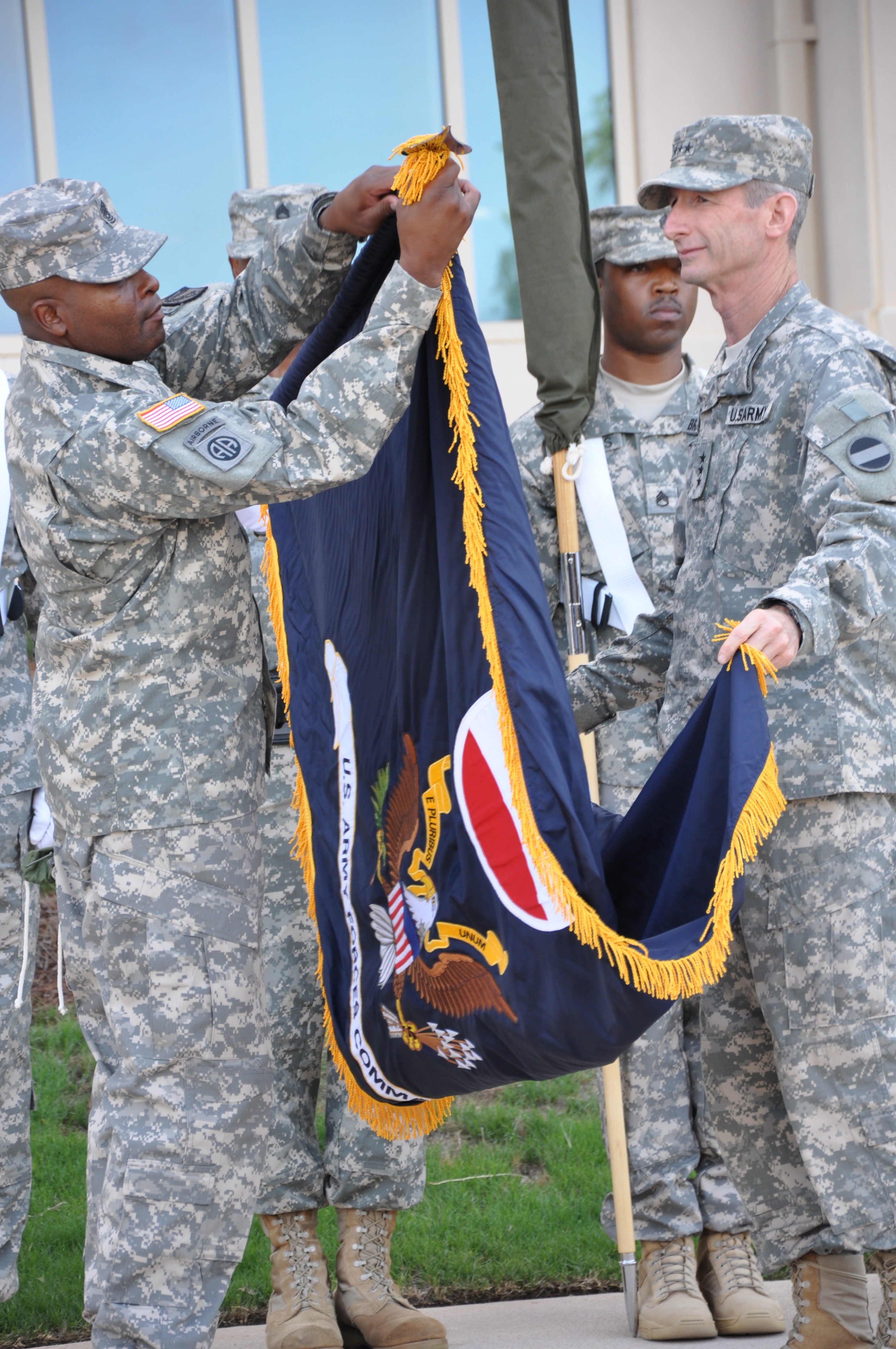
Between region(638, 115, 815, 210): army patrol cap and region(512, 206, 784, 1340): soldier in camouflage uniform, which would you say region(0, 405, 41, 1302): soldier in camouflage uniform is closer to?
region(512, 206, 784, 1340): soldier in camouflage uniform

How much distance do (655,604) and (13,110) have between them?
5.72 meters

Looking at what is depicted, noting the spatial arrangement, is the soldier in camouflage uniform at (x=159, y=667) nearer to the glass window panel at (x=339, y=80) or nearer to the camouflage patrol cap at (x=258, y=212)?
the camouflage patrol cap at (x=258, y=212)

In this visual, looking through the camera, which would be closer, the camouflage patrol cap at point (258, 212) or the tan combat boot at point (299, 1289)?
the tan combat boot at point (299, 1289)

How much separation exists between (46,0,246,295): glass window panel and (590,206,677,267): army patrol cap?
420 centimetres

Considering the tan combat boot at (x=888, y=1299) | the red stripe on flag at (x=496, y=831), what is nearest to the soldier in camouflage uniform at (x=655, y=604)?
the tan combat boot at (x=888, y=1299)

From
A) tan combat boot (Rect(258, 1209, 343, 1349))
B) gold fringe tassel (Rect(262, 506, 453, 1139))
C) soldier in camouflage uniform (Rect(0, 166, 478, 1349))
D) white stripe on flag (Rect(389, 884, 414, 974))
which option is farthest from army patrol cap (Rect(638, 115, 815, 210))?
tan combat boot (Rect(258, 1209, 343, 1349))

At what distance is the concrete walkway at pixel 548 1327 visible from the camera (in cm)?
338

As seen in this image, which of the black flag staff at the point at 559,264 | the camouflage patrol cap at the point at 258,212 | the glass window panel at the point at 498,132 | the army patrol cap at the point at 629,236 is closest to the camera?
the black flag staff at the point at 559,264

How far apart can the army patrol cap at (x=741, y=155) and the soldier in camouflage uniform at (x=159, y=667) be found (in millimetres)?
556

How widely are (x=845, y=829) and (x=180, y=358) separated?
165cm

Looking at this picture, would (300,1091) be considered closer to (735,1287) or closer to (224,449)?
(735,1287)

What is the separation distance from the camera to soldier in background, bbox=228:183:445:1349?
3.43 meters

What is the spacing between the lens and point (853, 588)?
258cm

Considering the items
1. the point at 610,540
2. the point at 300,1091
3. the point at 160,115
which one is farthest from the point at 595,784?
the point at 160,115
